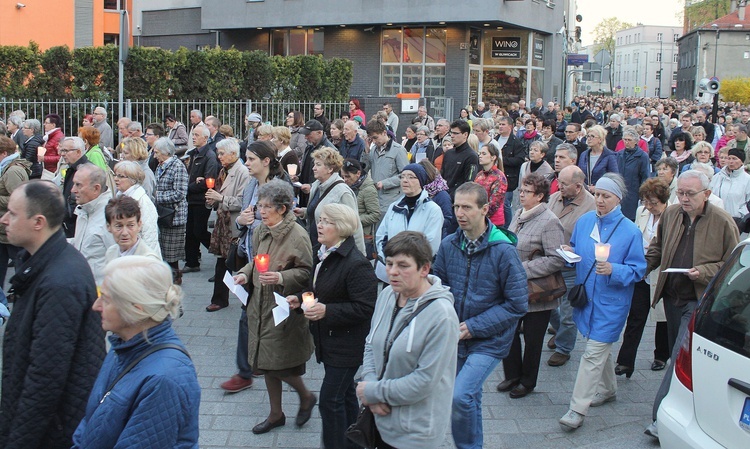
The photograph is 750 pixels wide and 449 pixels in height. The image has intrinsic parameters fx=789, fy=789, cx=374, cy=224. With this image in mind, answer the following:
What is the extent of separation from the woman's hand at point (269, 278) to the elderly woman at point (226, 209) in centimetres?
374

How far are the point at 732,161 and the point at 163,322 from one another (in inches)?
345

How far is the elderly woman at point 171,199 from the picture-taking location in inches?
390

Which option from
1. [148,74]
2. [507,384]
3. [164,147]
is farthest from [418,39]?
[507,384]

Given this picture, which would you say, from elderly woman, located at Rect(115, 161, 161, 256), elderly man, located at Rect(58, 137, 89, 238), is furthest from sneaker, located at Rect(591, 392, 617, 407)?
elderly man, located at Rect(58, 137, 89, 238)

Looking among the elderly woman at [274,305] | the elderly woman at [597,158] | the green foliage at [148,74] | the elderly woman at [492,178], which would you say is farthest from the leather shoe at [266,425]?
the green foliage at [148,74]

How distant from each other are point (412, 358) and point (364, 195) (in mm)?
4649

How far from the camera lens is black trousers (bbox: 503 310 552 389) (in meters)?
6.85

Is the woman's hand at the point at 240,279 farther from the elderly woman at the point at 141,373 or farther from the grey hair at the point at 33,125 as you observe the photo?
the grey hair at the point at 33,125

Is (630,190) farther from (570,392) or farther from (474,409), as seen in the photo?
(474,409)

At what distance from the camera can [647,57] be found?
136500 mm

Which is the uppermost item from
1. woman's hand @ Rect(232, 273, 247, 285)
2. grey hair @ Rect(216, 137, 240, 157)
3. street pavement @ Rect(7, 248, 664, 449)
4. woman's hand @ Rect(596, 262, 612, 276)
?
grey hair @ Rect(216, 137, 240, 157)

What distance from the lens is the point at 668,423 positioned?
15.2 ft

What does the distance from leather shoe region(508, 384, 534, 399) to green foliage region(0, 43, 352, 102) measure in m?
14.5

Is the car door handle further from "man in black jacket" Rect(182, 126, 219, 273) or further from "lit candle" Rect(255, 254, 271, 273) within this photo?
"man in black jacket" Rect(182, 126, 219, 273)
